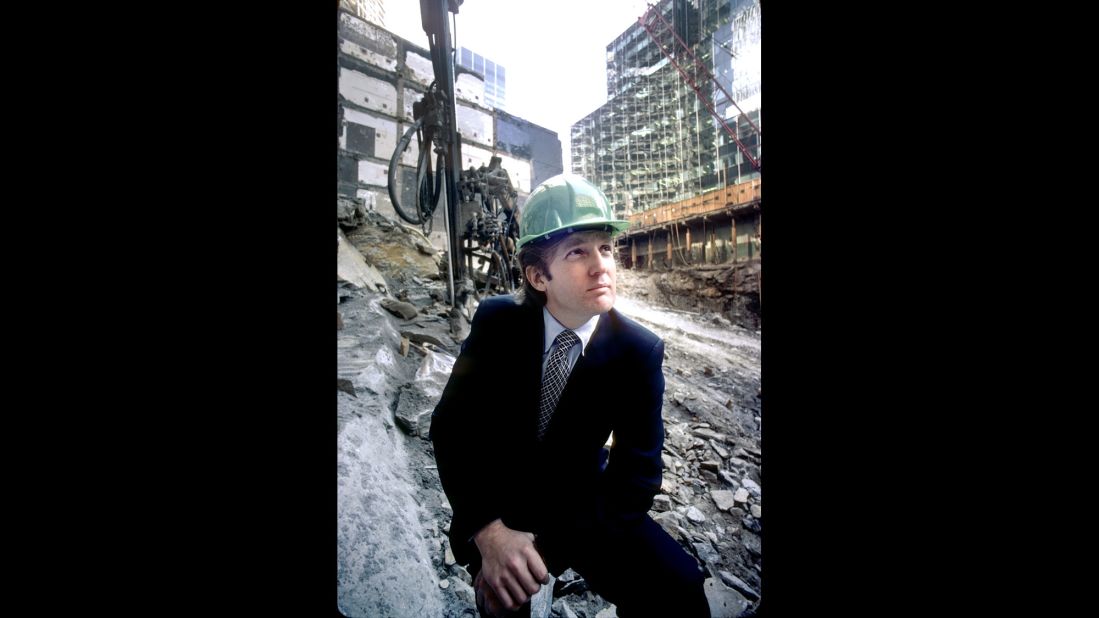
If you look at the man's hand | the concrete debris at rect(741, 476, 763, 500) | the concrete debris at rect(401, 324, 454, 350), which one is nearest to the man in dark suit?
the man's hand

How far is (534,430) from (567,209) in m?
0.64

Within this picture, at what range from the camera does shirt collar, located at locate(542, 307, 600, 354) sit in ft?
3.40

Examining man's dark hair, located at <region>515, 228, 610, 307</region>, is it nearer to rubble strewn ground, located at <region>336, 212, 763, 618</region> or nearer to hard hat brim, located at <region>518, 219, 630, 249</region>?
hard hat brim, located at <region>518, 219, 630, 249</region>

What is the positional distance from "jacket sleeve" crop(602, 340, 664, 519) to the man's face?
0.21m

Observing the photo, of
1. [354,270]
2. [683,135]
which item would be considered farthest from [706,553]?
[354,270]

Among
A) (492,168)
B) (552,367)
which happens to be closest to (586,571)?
(552,367)

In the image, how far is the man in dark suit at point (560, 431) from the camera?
3.04 ft

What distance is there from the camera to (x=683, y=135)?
1327mm

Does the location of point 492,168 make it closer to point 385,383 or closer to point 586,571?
point 385,383

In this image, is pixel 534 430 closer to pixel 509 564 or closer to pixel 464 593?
pixel 509 564
